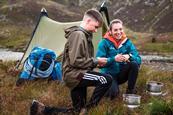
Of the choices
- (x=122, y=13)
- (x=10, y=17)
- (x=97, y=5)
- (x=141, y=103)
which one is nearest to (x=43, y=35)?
(x=141, y=103)

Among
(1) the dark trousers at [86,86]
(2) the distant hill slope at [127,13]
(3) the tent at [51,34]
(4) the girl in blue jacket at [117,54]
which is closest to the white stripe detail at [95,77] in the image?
(1) the dark trousers at [86,86]

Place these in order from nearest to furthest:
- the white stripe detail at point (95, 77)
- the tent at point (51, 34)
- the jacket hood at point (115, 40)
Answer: the white stripe detail at point (95, 77)
the jacket hood at point (115, 40)
the tent at point (51, 34)

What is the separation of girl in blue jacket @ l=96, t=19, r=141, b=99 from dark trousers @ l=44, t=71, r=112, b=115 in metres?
0.99

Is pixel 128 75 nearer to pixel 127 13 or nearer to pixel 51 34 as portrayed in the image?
pixel 51 34

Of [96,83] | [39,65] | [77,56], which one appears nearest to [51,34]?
[39,65]

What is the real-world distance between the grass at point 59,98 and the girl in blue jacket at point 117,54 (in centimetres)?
36

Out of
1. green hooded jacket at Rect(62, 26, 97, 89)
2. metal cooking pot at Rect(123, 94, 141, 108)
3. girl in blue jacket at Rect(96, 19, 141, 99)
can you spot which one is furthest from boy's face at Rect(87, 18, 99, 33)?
metal cooking pot at Rect(123, 94, 141, 108)

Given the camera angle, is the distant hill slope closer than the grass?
No

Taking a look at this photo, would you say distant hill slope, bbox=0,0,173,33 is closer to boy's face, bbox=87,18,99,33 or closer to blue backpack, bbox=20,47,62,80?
blue backpack, bbox=20,47,62,80

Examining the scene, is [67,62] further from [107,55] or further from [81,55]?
[107,55]

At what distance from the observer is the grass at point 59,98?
7.01 metres

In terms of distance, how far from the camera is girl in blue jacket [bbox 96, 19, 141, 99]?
8.38m

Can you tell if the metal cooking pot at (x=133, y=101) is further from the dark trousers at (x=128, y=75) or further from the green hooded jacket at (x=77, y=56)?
the green hooded jacket at (x=77, y=56)

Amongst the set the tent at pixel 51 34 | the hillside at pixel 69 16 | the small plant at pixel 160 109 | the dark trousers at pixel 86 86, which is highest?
the hillside at pixel 69 16
